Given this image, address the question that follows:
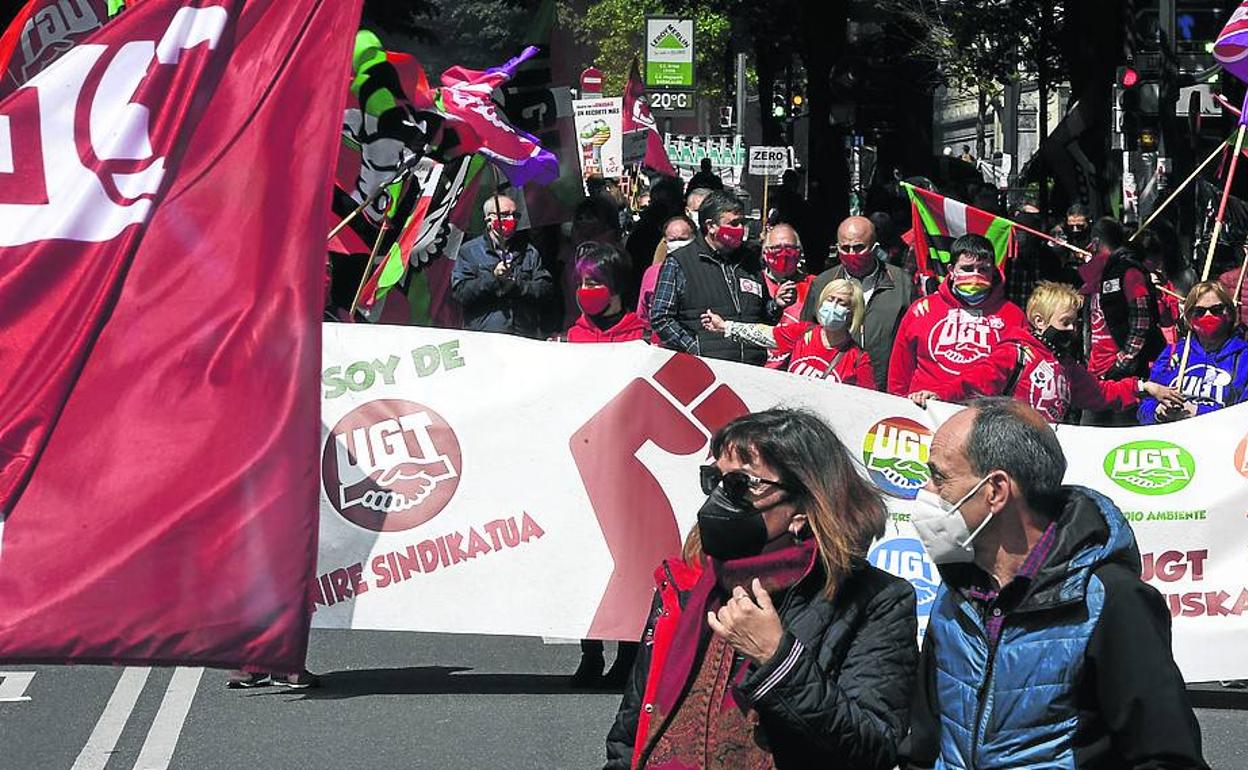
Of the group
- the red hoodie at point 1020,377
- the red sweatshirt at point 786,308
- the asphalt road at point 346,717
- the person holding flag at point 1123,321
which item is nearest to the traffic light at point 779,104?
the person holding flag at point 1123,321

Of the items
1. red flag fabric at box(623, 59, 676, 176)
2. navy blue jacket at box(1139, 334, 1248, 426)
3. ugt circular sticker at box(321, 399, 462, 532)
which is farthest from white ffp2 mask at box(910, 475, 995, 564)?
red flag fabric at box(623, 59, 676, 176)

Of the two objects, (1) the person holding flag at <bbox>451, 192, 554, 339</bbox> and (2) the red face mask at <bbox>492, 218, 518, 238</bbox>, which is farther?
(2) the red face mask at <bbox>492, 218, 518, 238</bbox>

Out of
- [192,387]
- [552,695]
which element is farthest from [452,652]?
[192,387]

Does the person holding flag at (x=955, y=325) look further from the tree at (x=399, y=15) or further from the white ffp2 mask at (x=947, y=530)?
the tree at (x=399, y=15)

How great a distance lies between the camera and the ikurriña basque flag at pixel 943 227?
13219 millimetres

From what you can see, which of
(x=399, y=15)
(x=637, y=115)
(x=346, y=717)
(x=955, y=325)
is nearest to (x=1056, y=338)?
(x=955, y=325)

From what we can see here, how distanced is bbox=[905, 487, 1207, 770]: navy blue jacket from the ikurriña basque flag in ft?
30.8

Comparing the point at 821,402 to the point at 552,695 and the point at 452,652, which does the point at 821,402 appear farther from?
the point at 452,652

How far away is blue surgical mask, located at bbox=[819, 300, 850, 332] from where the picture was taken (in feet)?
30.9

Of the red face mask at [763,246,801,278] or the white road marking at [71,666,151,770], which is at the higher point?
the red face mask at [763,246,801,278]

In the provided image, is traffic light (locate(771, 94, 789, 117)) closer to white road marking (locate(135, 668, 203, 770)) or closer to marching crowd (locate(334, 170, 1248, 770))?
white road marking (locate(135, 668, 203, 770))

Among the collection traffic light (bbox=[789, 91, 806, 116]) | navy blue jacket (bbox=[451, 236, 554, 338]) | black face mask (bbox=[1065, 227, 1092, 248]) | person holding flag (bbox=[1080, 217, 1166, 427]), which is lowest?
traffic light (bbox=[789, 91, 806, 116])

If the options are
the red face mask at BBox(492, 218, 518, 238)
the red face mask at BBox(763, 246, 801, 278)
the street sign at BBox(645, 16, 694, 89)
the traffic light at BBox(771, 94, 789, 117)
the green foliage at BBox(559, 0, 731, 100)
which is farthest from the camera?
the green foliage at BBox(559, 0, 731, 100)

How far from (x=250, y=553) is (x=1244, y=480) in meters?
5.33
